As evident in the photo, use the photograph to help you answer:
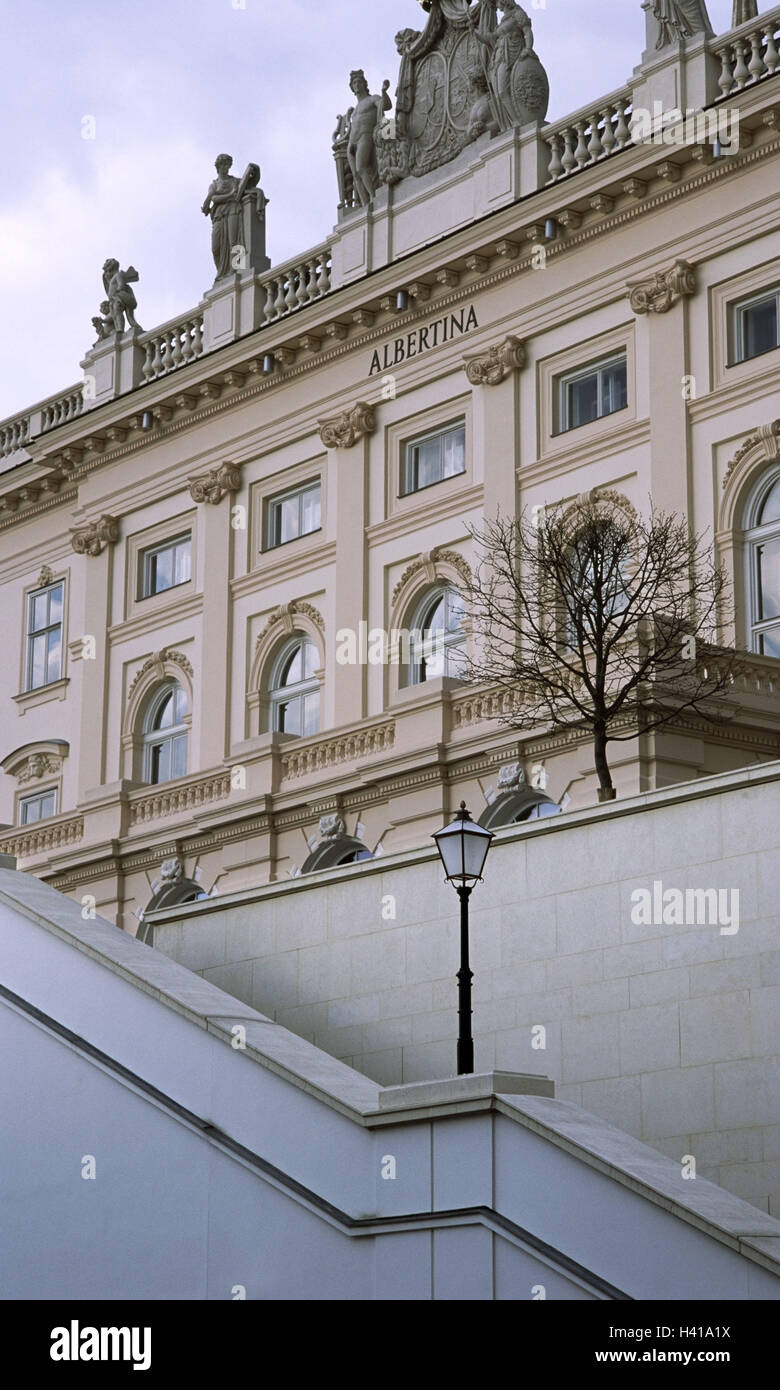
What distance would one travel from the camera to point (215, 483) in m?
39.7

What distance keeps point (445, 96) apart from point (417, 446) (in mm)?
5860

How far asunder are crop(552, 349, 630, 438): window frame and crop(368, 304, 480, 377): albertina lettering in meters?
1.95

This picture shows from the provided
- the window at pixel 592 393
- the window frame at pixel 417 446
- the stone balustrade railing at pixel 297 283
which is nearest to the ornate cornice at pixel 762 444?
the window at pixel 592 393

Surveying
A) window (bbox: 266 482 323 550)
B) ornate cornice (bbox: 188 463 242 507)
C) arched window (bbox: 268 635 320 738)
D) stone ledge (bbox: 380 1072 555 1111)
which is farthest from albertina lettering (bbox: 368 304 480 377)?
stone ledge (bbox: 380 1072 555 1111)

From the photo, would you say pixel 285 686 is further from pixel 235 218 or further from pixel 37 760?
pixel 235 218

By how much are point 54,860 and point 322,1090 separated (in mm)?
23067

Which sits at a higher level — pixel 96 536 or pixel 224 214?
pixel 224 214

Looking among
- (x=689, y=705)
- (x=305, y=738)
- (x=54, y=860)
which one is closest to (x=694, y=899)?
(x=689, y=705)

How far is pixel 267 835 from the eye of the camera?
33.7 m

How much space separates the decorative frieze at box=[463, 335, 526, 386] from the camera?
114ft

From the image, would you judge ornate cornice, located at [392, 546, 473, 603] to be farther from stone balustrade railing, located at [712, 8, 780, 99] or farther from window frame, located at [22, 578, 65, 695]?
window frame, located at [22, 578, 65, 695]

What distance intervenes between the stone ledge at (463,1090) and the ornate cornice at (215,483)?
84.2 ft

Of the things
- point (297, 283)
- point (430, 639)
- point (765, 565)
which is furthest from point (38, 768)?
A: point (765, 565)
